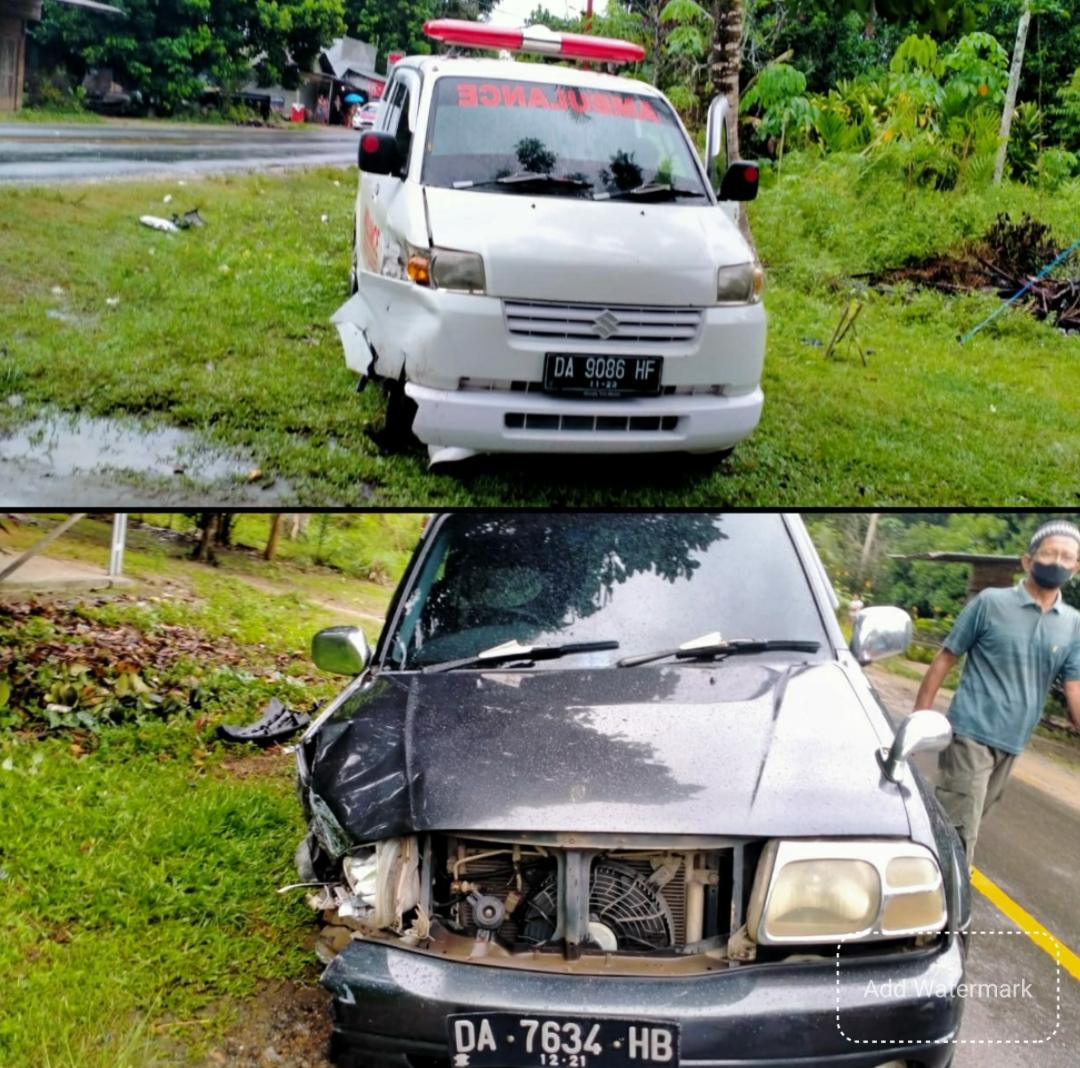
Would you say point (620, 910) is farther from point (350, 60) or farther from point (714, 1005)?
point (350, 60)

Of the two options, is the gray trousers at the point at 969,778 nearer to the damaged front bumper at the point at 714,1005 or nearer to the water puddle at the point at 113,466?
the damaged front bumper at the point at 714,1005

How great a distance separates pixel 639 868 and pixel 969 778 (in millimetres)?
1640

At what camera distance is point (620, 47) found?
3.74 m

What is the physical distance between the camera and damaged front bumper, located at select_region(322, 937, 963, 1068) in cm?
224

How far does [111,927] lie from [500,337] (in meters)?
2.06

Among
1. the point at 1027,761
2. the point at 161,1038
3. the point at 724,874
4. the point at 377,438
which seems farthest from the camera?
the point at 1027,761

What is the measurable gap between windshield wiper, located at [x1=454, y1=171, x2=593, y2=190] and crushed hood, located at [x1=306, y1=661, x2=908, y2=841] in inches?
60.2

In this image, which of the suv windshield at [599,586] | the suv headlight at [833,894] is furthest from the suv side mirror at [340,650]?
the suv headlight at [833,894]

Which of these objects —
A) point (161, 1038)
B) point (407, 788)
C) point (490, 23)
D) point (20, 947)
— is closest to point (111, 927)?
point (20, 947)

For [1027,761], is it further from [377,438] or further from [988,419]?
[377,438]

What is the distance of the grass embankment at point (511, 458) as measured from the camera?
3506 mm

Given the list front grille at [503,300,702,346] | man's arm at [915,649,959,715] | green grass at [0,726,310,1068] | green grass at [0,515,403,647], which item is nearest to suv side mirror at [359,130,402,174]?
A: front grille at [503,300,702,346]

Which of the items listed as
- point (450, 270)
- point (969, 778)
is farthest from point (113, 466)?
point (969, 778)

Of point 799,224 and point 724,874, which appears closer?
point 724,874
